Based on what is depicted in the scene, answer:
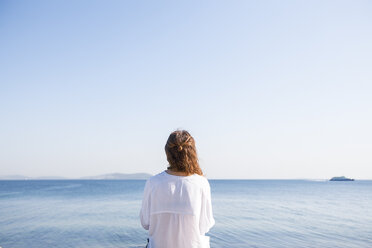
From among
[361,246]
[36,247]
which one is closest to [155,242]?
[36,247]

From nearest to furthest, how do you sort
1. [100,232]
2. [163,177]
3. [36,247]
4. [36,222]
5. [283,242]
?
1. [163,177]
2. [36,247]
3. [283,242]
4. [100,232]
5. [36,222]

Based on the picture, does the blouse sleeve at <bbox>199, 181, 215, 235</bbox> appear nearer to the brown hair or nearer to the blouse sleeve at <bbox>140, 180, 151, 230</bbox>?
the brown hair

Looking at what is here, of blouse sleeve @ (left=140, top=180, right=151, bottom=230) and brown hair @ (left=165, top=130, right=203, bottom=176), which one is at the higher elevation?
brown hair @ (left=165, top=130, right=203, bottom=176)

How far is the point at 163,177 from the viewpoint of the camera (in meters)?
2.40

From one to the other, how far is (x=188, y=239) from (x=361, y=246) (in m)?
9.78

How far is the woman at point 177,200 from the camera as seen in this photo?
2373 mm

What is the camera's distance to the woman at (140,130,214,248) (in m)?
2.37

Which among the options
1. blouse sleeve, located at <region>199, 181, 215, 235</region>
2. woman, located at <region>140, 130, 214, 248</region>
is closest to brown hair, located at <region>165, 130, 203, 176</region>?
woman, located at <region>140, 130, 214, 248</region>

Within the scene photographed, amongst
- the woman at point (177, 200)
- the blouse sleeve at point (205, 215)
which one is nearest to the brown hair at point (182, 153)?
the woman at point (177, 200)

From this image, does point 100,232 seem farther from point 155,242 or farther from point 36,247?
point 155,242

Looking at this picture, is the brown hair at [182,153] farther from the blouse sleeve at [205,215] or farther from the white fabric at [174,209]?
the blouse sleeve at [205,215]

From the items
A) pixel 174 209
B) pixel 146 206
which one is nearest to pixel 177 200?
pixel 174 209

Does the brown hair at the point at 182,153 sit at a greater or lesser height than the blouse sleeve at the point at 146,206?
greater

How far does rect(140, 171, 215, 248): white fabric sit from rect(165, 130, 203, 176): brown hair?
0.25ft
